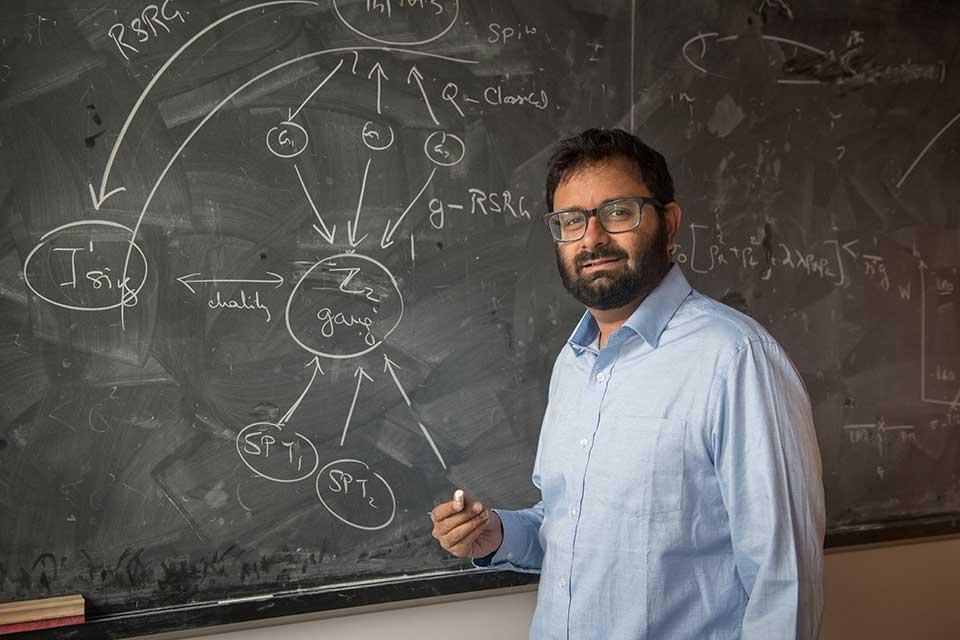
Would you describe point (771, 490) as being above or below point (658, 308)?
below

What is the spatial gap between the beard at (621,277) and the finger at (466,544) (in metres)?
0.51

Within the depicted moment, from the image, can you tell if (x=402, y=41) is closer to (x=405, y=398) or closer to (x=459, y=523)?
(x=405, y=398)

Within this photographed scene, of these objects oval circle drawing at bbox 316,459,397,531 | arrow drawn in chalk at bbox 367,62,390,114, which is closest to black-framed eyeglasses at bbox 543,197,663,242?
arrow drawn in chalk at bbox 367,62,390,114

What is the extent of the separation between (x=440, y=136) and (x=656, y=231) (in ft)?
2.73

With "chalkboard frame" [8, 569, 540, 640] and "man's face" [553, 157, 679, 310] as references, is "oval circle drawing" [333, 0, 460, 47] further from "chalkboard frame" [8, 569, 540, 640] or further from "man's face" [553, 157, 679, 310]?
"chalkboard frame" [8, 569, 540, 640]

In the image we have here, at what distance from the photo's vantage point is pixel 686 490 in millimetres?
1369

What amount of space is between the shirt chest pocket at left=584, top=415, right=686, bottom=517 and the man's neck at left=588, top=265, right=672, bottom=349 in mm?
214

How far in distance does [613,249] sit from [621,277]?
0.19 feet

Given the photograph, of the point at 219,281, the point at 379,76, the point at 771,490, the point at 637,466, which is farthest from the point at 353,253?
the point at 771,490

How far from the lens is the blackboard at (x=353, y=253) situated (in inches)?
73.7

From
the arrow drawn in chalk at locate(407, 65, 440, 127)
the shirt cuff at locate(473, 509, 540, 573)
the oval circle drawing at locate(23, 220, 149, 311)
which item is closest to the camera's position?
the shirt cuff at locate(473, 509, 540, 573)

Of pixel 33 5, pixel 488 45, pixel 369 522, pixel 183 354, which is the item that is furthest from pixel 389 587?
pixel 33 5

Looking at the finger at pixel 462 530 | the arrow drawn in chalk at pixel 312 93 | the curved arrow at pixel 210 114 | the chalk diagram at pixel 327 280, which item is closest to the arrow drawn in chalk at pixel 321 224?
the chalk diagram at pixel 327 280

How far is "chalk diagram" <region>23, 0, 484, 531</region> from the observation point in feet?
6.24
